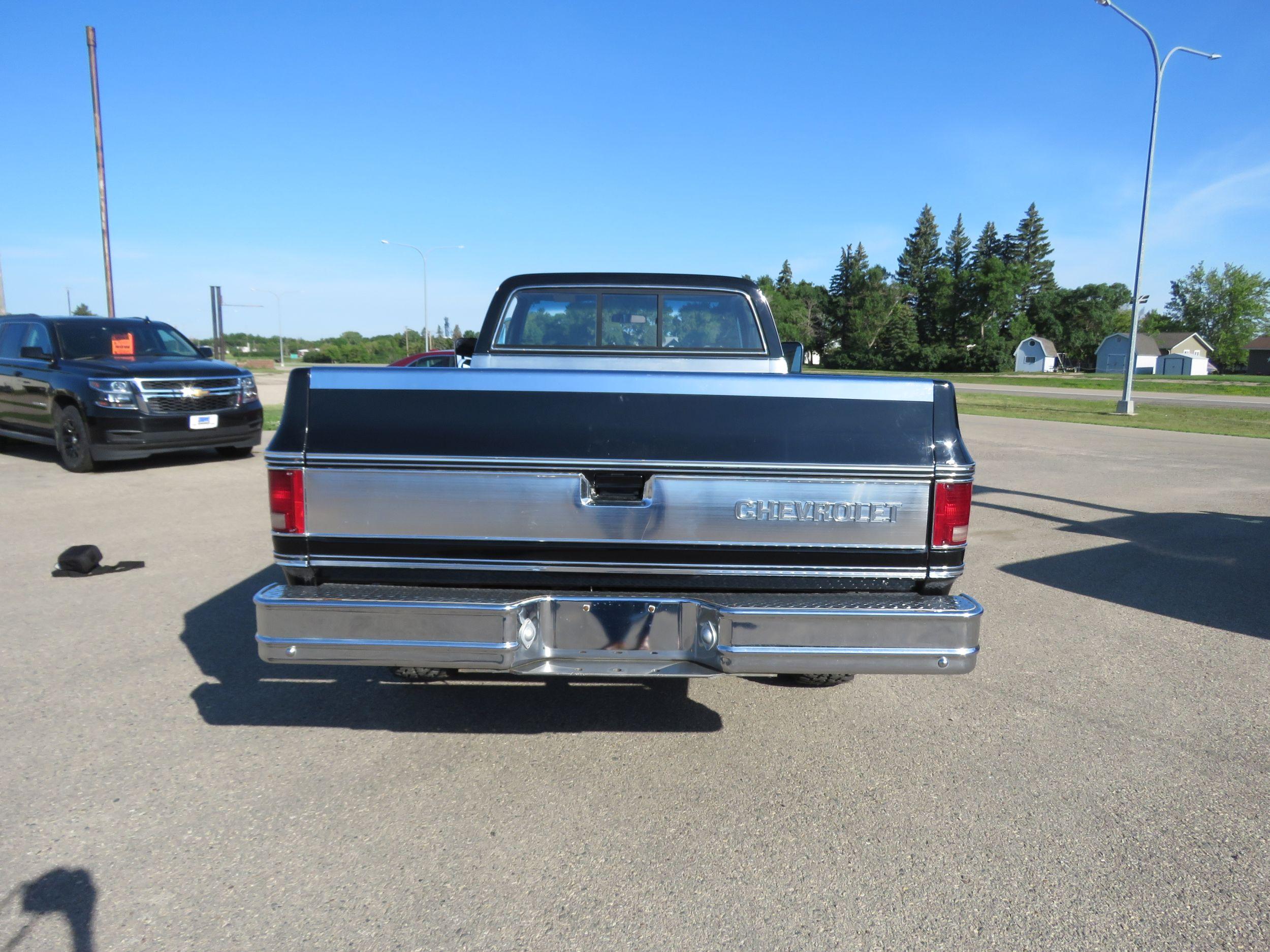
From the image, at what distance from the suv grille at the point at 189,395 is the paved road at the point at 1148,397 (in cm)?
2943

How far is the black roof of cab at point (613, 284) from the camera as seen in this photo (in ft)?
16.2

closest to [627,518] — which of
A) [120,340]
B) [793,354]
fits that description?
[793,354]

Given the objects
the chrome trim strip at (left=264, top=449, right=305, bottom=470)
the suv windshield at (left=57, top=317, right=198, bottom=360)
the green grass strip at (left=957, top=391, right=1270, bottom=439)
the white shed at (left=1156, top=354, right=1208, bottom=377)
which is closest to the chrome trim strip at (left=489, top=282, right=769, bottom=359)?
the chrome trim strip at (left=264, top=449, right=305, bottom=470)

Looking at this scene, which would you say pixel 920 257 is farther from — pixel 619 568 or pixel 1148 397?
pixel 619 568

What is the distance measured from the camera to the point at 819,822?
116 inches

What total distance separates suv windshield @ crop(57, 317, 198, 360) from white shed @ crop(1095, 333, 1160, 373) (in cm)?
9956

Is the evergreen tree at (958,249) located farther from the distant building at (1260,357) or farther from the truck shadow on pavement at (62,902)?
the truck shadow on pavement at (62,902)

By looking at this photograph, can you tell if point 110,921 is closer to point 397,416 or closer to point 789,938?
point 397,416

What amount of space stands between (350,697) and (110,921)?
163 cm

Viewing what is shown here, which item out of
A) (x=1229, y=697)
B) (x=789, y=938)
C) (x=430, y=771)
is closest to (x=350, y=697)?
(x=430, y=771)

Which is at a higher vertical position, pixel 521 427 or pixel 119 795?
pixel 521 427

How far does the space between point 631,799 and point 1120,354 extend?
350 feet

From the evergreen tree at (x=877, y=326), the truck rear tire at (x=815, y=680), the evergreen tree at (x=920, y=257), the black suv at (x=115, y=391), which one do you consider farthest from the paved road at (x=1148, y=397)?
the evergreen tree at (x=920, y=257)

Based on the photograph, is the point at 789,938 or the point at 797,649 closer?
the point at 789,938
